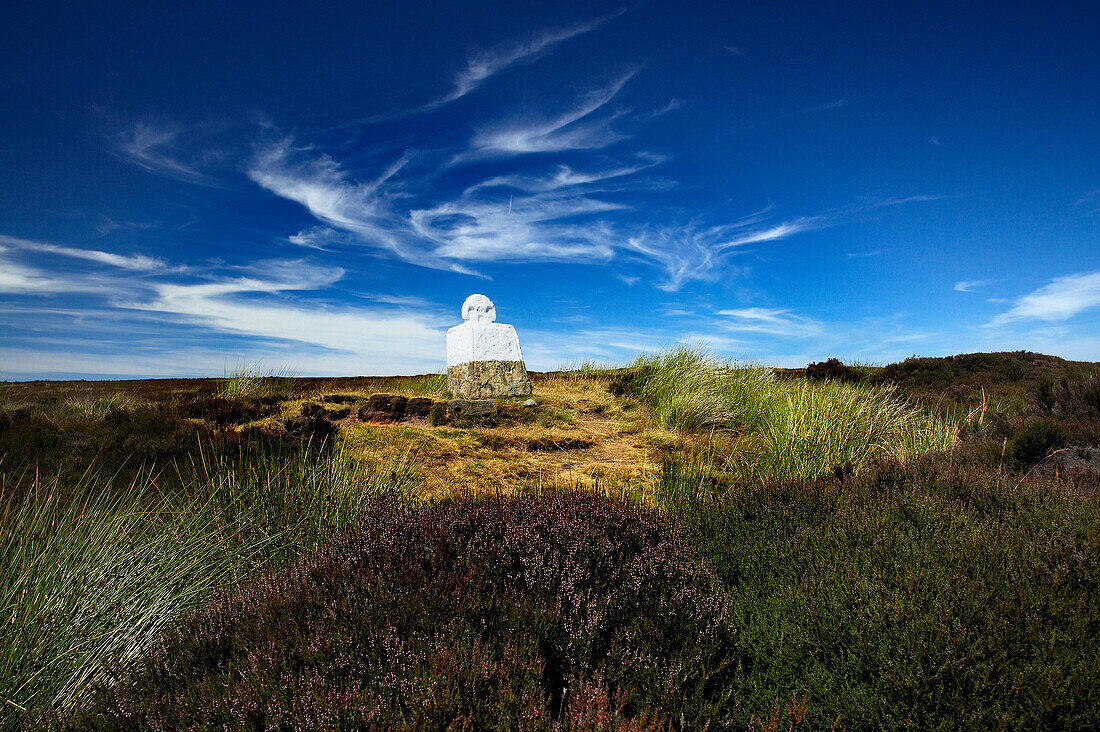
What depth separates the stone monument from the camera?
41.7 feet

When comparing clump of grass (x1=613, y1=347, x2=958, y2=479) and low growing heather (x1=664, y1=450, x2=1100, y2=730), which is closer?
low growing heather (x1=664, y1=450, x2=1100, y2=730)

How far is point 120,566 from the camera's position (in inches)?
121

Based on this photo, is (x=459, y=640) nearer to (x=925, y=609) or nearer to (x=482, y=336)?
(x=925, y=609)

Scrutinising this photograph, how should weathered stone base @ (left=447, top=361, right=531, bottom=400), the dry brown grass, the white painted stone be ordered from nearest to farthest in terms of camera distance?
the dry brown grass < weathered stone base @ (left=447, top=361, right=531, bottom=400) < the white painted stone

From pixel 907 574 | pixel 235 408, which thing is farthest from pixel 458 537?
pixel 235 408

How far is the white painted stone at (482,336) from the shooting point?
1279 cm

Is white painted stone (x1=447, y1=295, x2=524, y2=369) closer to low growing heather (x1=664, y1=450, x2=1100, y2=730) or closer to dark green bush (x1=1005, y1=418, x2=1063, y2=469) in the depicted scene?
dark green bush (x1=1005, y1=418, x2=1063, y2=469)

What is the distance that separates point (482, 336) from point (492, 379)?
1.11 m

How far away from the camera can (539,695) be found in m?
1.58

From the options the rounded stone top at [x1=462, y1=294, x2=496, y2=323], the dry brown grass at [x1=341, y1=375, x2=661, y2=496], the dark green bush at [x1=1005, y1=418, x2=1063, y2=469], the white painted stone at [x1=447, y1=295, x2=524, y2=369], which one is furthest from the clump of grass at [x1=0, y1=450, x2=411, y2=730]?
the rounded stone top at [x1=462, y1=294, x2=496, y2=323]

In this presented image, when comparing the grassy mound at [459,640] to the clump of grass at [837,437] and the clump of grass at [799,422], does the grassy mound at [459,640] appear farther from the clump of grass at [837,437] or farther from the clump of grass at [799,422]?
the clump of grass at [837,437]

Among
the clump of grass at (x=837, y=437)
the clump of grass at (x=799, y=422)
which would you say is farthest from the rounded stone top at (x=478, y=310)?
the clump of grass at (x=837, y=437)

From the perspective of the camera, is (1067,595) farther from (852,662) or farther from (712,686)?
(712,686)

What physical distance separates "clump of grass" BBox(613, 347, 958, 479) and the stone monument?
3.53 m
